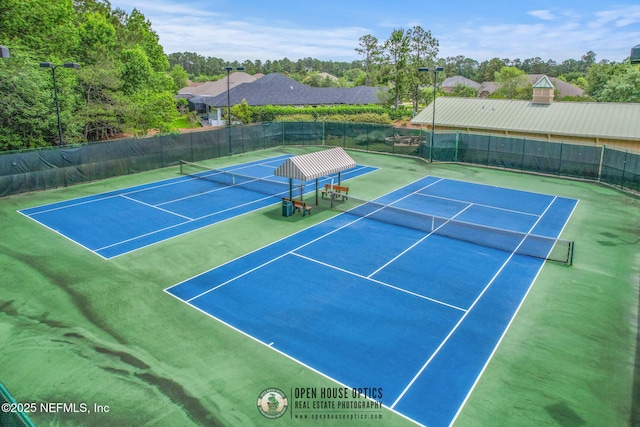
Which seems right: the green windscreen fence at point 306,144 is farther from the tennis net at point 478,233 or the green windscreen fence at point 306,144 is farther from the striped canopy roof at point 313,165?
the striped canopy roof at point 313,165

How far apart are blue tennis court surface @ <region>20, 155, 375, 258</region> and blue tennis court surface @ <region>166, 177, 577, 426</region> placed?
4805 mm

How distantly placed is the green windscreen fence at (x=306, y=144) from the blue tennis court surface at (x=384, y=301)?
1167 centimetres

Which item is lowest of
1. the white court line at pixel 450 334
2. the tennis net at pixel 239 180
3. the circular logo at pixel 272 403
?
the circular logo at pixel 272 403

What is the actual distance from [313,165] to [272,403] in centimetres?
1410

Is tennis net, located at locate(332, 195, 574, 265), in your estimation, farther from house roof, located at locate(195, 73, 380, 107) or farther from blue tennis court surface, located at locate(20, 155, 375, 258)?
house roof, located at locate(195, 73, 380, 107)

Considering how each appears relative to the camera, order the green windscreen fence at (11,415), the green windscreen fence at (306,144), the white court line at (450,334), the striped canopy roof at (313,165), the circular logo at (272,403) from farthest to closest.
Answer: the green windscreen fence at (306,144), the striped canopy roof at (313,165), the white court line at (450,334), the circular logo at (272,403), the green windscreen fence at (11,415)

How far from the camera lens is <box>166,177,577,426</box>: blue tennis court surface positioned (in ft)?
34.8

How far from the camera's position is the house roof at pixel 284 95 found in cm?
6294

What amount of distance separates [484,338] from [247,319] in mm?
6547

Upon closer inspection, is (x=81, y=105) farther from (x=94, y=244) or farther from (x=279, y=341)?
(x=279, y=341)

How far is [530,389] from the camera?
33.1ft

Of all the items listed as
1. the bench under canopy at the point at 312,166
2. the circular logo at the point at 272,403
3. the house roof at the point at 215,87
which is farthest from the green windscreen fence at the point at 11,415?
the house roof at the point at 215,87

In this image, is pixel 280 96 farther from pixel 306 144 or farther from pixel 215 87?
pixel 306 144

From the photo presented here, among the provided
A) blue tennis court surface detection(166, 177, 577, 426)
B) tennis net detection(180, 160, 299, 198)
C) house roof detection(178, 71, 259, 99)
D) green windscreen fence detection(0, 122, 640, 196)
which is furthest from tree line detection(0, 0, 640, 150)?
house roof detection(178, 71, 259, 99)
